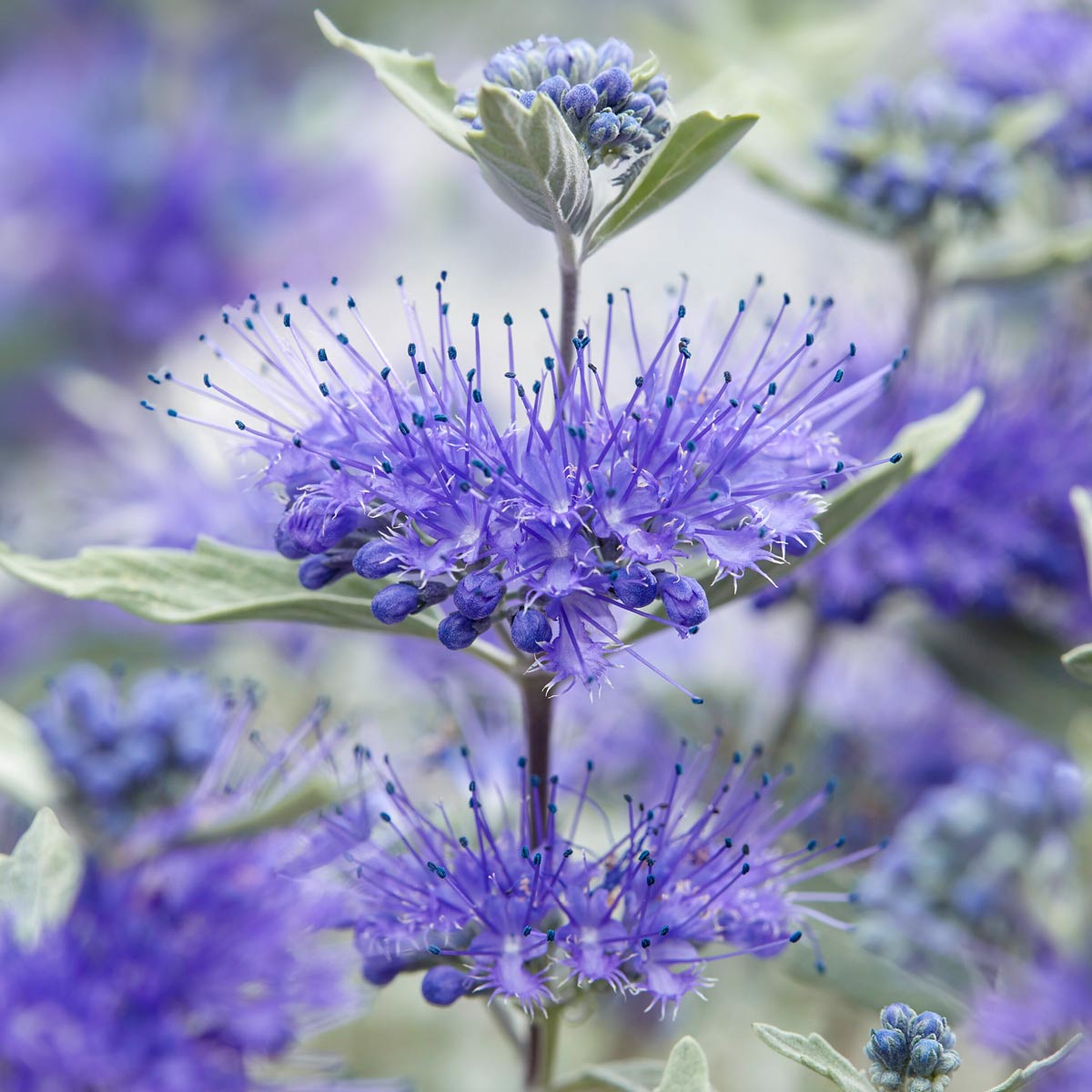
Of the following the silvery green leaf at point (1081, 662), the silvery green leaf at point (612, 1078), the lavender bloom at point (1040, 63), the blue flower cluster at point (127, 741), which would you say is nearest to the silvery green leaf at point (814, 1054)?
the silvery green leaf at point (612, 1078)

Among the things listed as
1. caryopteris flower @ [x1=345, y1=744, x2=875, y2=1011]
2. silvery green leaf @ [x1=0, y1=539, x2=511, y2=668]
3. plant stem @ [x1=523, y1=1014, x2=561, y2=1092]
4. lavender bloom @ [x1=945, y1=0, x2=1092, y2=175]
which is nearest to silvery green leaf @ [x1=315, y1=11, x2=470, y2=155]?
silvery green leaf @ [x1=0, y1=539, x2=511, y2=668]

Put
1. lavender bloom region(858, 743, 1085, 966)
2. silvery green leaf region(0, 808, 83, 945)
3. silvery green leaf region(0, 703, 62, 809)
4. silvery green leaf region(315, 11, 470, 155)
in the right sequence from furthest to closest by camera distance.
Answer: lavender bloom region(858, 743, 1085, 966) < silvery green leaf region(0, 703, 62, 809) < silvery green leaf region(0, 808, 83, 945) < silvery green leaf region(315, 11, 470, 155)

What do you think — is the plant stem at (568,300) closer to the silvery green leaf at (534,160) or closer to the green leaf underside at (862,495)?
the silvery green leaf at (534,160)

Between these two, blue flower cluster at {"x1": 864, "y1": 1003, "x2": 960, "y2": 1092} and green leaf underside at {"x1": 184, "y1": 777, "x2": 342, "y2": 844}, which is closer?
blue flower cluster at {"x1": 864, "y1": 1003, "x2": 960, "y2": 1092}

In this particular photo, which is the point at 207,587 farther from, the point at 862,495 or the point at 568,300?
the point at 862,495

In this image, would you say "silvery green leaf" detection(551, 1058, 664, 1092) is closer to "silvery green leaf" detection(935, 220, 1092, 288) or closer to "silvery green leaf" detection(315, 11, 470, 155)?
"silvery green leaf" detection(315, 11, 470, 155)

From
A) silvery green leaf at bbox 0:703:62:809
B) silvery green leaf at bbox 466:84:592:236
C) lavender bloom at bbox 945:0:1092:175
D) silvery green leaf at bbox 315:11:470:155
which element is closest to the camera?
silvery green leaf at bbox 466:84:592:236
